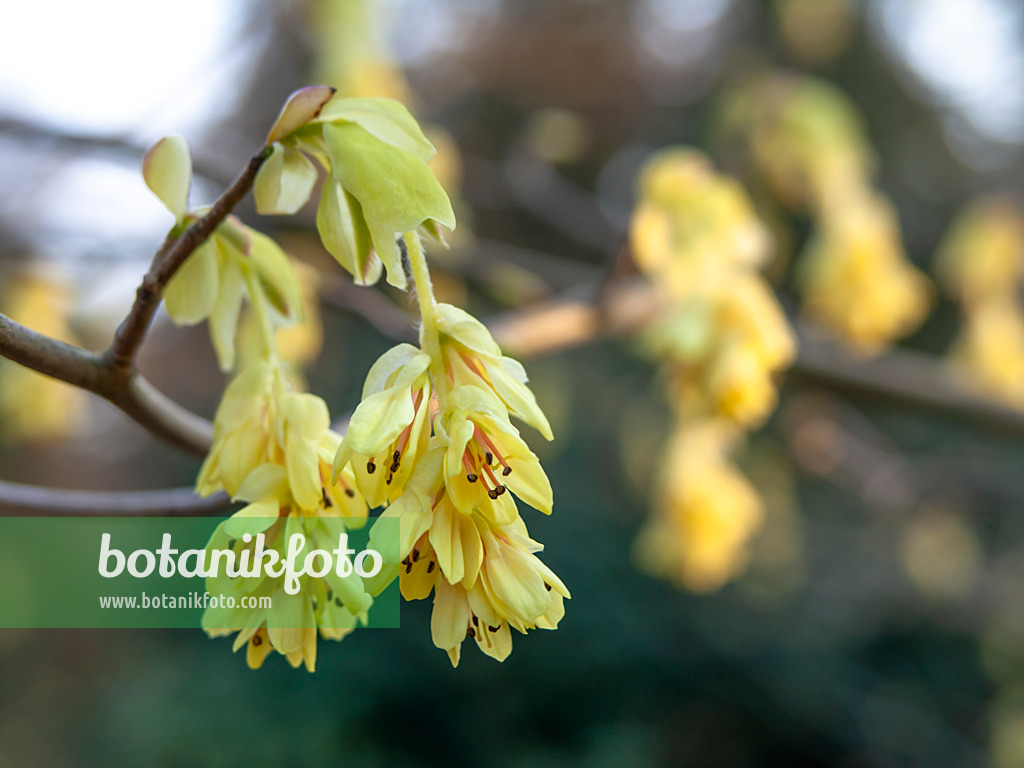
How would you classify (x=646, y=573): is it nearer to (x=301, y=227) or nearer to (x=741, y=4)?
(x=301, y=227)

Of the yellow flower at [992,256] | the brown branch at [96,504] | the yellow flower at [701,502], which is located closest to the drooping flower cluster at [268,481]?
the brown branch at [96,504]

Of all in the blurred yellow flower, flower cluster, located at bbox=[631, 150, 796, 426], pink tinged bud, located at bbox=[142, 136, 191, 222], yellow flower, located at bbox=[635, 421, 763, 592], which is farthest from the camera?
the blurred yellow flower

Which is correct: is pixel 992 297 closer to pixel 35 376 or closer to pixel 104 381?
pixel 104 381

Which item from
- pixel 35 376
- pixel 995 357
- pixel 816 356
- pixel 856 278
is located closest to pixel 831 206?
pixel 856 278

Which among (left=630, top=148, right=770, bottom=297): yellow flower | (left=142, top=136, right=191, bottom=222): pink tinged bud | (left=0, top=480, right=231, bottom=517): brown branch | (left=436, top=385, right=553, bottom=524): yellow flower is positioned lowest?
(left=0, top=480, right=231, bottom=517): brown branch

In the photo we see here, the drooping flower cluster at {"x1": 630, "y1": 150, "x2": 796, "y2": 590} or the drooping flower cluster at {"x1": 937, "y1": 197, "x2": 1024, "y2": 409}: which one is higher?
the drooping flower cluster at {"x1": 630, "y1": 150, "x2": 796, "y2": 590}

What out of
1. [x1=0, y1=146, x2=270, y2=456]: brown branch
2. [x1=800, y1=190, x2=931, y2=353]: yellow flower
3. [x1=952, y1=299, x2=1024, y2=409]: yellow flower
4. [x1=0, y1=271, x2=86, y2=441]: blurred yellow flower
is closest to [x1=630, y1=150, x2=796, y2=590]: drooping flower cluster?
[x1=800, y1=190, x2=931, y2=353]: yellow flower

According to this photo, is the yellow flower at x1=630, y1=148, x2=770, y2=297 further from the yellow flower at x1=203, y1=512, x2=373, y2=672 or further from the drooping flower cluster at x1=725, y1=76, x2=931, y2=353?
the yellow flower at x1=203, y1=512, x2=373, y2=672
